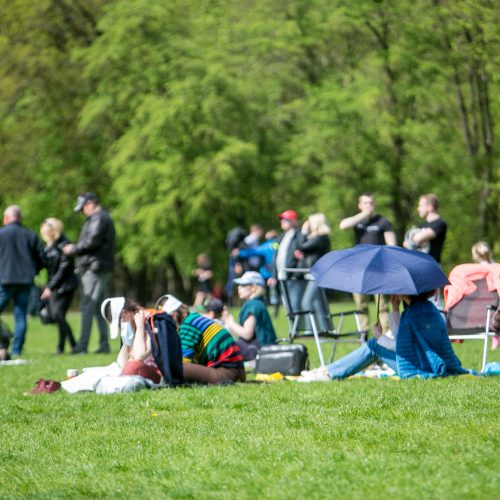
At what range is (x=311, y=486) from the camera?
20.7ft

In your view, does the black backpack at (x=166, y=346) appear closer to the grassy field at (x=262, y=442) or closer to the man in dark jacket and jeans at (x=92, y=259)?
the grassy field at (x=262, y=442)

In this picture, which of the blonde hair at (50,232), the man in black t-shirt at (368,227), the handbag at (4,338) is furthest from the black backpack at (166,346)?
the blonde hair at (50,232)

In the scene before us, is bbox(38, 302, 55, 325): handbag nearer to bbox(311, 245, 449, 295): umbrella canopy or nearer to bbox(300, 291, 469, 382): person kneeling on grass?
bbox(311, 245, 449, 295): umbrella canopy

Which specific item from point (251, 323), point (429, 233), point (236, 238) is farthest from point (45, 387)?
point (236, 238)

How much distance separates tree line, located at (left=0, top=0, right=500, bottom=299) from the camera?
3769 cm

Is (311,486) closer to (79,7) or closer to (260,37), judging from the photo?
(260,37)

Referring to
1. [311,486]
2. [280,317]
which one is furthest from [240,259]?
[311,486]

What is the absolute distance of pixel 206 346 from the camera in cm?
1217

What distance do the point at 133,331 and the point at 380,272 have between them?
2.40 meters

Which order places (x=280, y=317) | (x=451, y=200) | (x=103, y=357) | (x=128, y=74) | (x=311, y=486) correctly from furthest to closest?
(x=128, y=74) < (x=451, y=200) < (x=280, y=317) < (x=103, y=357) < (x=311, y=486)

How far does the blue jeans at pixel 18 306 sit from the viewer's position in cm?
1838

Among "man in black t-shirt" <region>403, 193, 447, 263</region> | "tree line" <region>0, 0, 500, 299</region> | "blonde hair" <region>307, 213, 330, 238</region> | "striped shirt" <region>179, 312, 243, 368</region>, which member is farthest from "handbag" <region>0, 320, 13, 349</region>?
"tree line" <region>0, 0, 500, 299</region>

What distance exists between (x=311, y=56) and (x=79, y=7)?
8389 millimetres

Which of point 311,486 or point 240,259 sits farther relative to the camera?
point 240,259
